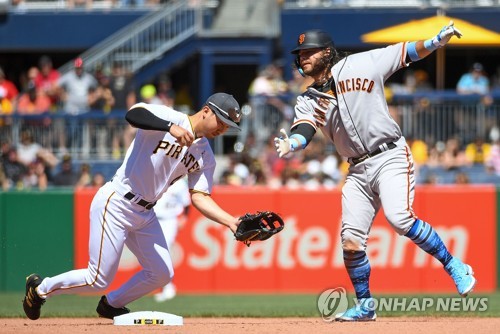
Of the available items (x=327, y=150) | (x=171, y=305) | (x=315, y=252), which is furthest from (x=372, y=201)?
(x=327, y=150)

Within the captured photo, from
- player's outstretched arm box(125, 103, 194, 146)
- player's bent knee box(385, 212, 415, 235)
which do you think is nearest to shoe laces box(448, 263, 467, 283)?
player's bent knee box(385, 212, 415, 235)

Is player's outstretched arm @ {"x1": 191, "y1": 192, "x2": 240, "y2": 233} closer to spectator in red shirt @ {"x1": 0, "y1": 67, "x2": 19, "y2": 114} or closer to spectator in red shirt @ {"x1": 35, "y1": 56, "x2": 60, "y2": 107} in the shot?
spectator in red shirt @ {"x1": 0, "y1": 67, "x2": 19, "y2": 114}

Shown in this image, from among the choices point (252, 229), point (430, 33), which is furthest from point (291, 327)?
point (430, 33)

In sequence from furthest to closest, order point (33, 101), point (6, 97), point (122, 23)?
1. point (122, 23)
2. point (6, 97)
3. point (33, 101)

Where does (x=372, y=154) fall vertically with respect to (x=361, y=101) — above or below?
below

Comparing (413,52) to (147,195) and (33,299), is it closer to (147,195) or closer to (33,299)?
(147,195)

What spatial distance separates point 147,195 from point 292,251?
7.12m

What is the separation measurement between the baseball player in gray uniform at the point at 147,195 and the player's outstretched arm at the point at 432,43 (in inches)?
63.9

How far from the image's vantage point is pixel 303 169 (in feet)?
59.1

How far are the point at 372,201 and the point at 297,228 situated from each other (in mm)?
6602

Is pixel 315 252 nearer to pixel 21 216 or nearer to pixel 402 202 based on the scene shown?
pixel 21 216

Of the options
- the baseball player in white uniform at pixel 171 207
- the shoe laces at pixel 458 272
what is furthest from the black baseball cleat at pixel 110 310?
the baseball player in white uniform at pixel 171 207

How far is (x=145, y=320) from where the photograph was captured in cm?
962

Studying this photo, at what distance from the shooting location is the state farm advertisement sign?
16109 millimetres
